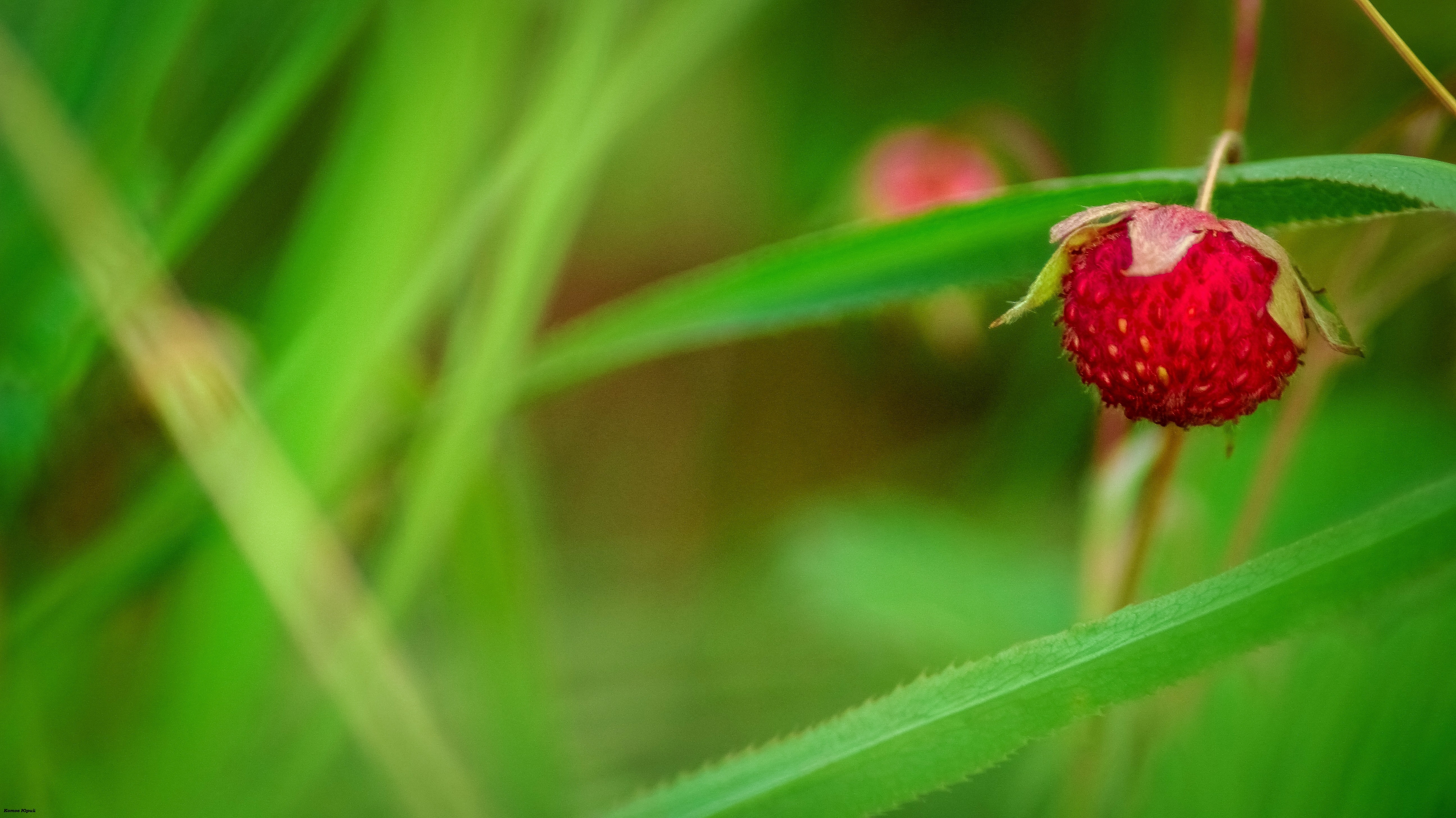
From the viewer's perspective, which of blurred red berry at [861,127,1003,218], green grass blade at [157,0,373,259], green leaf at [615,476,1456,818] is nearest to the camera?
green leaf at [615,476,1456,818]

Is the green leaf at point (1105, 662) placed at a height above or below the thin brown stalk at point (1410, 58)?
below

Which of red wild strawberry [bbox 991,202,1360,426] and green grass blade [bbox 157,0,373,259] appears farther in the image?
green grass blade [bbox 157,0,373,259]

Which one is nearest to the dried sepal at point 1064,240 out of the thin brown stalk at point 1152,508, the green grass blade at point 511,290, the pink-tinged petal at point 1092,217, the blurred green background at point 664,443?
the pink-tinged petal at point 1092,217

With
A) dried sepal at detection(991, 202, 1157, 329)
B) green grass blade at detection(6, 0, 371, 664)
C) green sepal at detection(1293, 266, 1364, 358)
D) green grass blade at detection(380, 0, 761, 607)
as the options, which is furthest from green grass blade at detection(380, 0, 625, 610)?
green sepal at detection(1293, 266, 1364, 358)

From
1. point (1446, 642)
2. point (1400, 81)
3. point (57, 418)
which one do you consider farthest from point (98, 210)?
point (1400, 81)

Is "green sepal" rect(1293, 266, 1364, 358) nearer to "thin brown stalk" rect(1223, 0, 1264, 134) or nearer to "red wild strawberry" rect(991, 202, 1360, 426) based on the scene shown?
"red wild strawberry" rect(991, 202, 1360, 426)

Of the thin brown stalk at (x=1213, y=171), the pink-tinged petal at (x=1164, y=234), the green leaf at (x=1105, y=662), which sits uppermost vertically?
the thin brown stalk at (x=1213, y=171)

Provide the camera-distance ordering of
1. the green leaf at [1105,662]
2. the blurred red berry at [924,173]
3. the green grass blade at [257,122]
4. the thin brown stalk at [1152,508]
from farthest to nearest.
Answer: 1. the blurred red berry at [924,173]
2. the green grass blade at [257,122]
3. the thin brown stalk at [1152,508]
4. the green leaf at [1105,662]

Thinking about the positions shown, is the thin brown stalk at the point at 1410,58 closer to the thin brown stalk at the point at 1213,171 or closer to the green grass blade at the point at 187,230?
the thin brown stalk at the point at 1213,171
